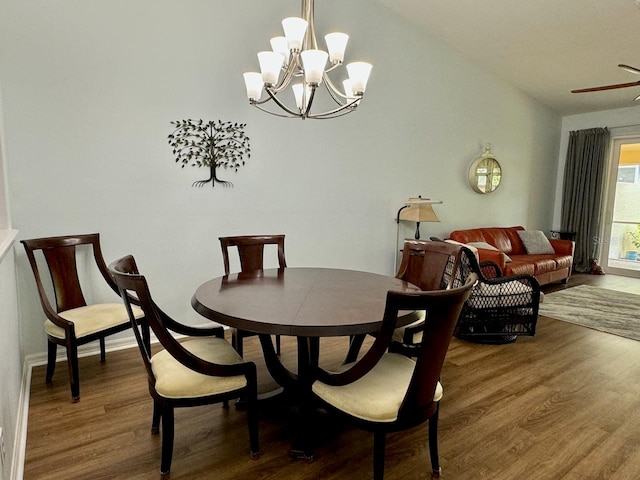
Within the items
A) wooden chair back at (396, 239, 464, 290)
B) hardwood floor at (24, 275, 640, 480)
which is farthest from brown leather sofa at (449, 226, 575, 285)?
wooden chair back at (396, 239, 464, 290)

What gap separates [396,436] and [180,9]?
3.32 meters

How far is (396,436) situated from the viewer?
82.4 inches

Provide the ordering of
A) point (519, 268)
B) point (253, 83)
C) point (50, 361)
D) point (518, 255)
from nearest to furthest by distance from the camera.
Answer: point (253, 83) < point (50, 361) < point (519, 268) < point (518, 255)

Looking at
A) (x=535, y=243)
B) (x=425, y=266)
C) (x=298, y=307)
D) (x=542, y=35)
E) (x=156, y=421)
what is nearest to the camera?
(x=298, y=307)

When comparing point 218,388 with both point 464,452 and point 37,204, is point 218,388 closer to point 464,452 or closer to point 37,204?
point 464,452

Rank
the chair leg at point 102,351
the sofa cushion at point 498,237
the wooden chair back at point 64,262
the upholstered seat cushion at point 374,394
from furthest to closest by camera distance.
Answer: the sofa cushion at point 498,237, the chair leg at point 102,351, the wooden chair back at point 64,262, the upholstered seat cushion at point 374,394

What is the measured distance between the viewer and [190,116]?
3.22m

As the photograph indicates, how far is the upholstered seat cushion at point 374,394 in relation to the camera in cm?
156

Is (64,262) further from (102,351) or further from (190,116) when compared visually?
(190,116)

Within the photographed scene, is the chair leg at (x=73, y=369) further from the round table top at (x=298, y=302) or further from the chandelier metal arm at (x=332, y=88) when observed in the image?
the chandelier metal arm at (x=332, y=88)

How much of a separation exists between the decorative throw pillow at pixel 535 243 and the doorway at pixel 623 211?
1.68 metres

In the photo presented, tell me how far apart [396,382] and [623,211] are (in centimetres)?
688

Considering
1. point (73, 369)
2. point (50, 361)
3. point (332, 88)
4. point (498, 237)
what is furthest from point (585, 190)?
point (50, 361)

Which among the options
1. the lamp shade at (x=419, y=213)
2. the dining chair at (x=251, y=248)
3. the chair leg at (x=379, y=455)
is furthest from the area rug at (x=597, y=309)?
the chair leg at (x=379, y=455)
